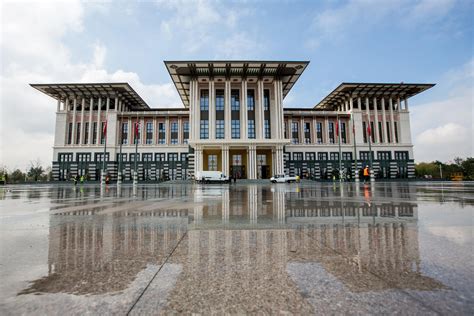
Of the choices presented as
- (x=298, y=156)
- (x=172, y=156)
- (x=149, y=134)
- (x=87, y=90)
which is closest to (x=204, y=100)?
(x=172, y=156)

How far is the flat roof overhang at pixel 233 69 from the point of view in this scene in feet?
140

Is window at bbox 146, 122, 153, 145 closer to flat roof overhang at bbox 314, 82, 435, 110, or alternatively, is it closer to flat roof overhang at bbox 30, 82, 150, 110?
flat roof overhang at bbox 30, 82, 150, 110

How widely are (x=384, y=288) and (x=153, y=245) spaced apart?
7.62ft

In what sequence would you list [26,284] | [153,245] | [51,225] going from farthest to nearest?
[51,225] → [153,245] → [26,284]

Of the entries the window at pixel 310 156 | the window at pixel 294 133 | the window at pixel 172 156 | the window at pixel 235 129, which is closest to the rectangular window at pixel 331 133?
the window at pixel 310 156

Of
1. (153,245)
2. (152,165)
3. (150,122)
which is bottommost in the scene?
(153,245)

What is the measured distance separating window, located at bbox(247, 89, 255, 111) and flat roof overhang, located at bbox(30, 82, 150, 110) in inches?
982

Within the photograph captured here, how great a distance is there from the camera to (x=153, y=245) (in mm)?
2875

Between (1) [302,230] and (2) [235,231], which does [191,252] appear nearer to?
(2) [235,231]

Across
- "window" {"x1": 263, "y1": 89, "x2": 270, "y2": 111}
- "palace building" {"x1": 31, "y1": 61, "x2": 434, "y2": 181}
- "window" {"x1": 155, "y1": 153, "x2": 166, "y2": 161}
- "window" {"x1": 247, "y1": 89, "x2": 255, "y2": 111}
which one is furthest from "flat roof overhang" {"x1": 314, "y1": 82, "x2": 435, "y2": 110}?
"window" {"x1": 155, "y1": 153, "x2": 166, "y2": 161}

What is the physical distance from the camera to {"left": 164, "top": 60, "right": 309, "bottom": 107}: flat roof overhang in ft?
140

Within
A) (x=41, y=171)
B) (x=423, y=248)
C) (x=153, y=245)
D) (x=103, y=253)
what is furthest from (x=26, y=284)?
(x=41, y=171)

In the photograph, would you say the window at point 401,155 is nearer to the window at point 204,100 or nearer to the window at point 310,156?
the window at point 310,156

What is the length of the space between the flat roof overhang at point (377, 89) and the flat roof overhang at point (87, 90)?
45402mm
